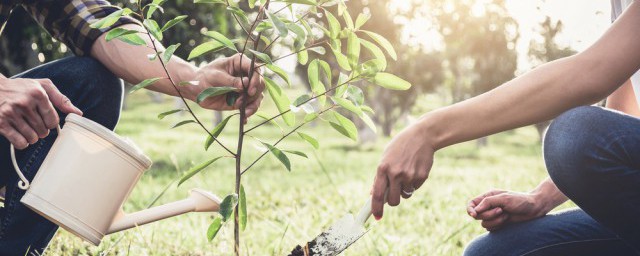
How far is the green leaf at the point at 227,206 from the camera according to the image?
1439mm

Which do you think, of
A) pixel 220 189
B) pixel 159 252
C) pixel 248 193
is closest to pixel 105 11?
A: pixel 159 252

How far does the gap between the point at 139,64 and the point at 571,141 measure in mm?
1252

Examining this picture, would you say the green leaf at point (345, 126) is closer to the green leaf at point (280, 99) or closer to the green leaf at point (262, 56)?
the green leaf at point (280, 99)

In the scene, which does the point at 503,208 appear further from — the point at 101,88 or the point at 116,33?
the point at 101,88

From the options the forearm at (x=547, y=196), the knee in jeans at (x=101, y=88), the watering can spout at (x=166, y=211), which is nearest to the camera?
the watering can spout at (x=166, y=211)

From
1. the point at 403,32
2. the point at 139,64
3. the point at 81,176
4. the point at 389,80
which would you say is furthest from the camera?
the point at 403,32

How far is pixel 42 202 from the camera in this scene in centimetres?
140

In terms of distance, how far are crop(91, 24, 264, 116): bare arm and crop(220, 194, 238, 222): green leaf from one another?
0.27 metres

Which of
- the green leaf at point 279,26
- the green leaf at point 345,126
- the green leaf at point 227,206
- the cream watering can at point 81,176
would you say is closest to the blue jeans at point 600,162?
the green leaf at point 345,126

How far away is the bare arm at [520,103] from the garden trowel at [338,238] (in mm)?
155

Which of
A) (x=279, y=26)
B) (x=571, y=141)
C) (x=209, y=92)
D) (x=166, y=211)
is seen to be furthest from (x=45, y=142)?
(x=571, y=141)

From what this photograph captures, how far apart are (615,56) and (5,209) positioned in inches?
63.8

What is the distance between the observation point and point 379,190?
4.24 ft

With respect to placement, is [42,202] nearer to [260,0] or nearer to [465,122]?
[260,0]
